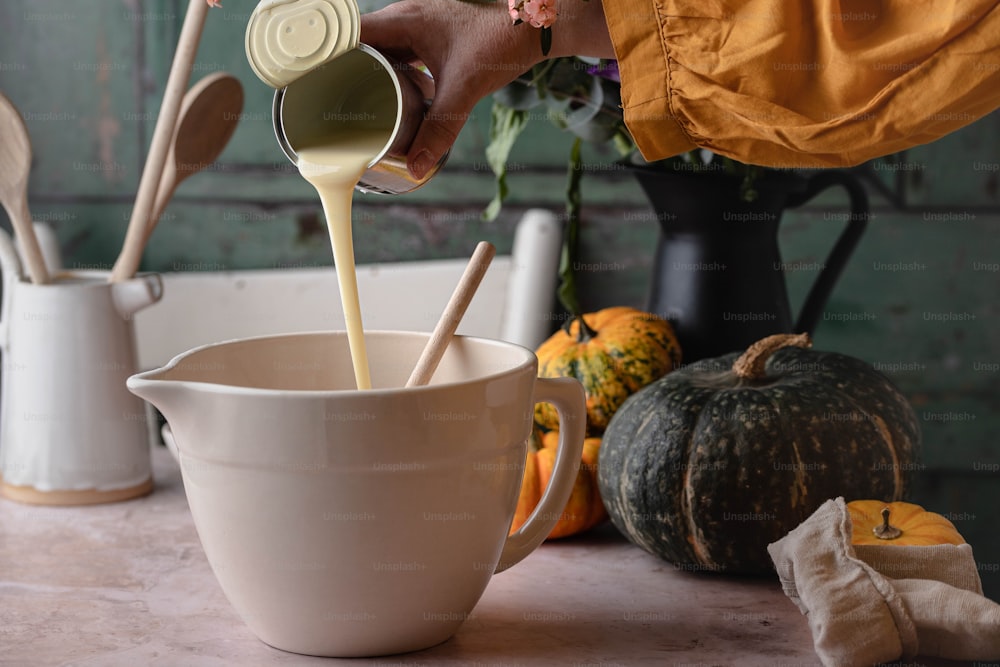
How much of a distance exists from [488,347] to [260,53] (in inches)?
9.4

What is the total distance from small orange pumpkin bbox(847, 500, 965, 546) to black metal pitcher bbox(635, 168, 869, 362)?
0.27m

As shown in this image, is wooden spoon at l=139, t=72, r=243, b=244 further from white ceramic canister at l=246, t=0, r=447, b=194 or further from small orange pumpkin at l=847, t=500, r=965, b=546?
small orange pumpkin at l=847, t=500, r=965, b=546

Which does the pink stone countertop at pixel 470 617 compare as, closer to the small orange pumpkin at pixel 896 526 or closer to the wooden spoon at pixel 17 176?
the small orange pumpkin at pixel 896 526

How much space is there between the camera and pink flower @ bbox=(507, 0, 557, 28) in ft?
2.18

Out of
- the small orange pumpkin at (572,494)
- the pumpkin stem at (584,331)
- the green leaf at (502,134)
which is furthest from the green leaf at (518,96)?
the small orange pumpkin at (572,494)

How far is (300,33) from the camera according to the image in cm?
65

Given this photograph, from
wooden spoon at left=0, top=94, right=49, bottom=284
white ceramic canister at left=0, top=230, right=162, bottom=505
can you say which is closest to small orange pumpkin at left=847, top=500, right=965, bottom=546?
white ceramic canister at left=0, top=230, right=162, bottom=505

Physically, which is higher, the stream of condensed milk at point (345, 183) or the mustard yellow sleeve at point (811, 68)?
the mustard yellow sleeve at point (811, 68)

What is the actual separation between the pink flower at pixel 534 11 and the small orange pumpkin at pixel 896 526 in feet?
1.26

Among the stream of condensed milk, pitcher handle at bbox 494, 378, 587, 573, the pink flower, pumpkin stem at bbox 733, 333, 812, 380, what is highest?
the pink flower

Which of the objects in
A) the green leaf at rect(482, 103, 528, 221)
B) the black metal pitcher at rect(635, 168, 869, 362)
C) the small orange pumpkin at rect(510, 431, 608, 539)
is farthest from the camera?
the green leaf at rect(482, 103, 528, 221)

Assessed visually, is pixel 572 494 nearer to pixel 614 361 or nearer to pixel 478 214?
pixel 614 361

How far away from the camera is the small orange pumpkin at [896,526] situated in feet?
2.28

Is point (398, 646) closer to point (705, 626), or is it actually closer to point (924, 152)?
point (705, 626)
